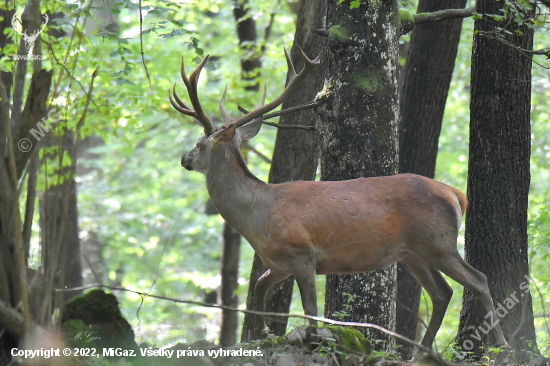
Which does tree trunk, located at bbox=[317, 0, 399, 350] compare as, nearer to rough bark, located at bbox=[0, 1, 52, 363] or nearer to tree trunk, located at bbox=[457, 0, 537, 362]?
tree trunk, located at bbox=[457, 0, 537, 362]

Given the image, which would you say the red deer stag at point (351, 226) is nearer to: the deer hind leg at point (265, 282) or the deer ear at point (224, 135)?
the deer ear at point (224, 135)

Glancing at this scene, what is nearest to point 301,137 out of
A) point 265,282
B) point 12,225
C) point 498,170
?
point 498,170

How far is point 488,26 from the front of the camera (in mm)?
7094

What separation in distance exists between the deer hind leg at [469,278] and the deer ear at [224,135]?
7.15 feet

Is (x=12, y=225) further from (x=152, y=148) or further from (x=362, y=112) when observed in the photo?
(x=152, y=148)

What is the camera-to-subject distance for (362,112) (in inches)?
245

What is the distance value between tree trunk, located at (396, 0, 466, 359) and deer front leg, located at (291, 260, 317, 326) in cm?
400

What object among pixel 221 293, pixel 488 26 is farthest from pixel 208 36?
pixel 488 26

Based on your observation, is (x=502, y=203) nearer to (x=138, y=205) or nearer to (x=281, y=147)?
(x=281, y=147)

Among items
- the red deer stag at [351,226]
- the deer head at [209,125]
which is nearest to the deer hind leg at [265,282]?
the red deer stag at [351,226]

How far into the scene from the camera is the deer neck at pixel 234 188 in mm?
5762

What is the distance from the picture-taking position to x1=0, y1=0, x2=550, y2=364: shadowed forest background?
367cm

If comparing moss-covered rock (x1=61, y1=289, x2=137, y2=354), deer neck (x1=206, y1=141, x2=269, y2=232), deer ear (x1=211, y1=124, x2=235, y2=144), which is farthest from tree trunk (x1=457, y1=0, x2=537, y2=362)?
moss-covered rock (x1=61, y1=289, x2=137, y2=354)

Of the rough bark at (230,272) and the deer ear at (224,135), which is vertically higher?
the deer ear at (224,135)
